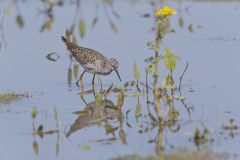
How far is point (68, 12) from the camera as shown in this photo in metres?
17.5

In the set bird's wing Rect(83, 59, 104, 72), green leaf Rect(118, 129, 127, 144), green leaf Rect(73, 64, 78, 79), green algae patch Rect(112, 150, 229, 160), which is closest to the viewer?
green algae patch Rect(112, 150, 229, 160)

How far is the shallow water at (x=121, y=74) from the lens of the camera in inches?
286

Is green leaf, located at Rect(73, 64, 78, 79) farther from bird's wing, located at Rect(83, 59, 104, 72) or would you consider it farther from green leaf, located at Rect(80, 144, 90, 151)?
green leaf, located at Rect(80, 144, 90, 151)

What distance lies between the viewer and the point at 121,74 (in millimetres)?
11047

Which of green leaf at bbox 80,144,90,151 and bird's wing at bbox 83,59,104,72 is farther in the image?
bird's wing at bbox 83,59,104,72

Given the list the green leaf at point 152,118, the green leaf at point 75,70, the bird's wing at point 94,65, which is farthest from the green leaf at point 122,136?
the green leaf at point 75,70

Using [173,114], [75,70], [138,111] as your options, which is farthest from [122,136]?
[75,70]

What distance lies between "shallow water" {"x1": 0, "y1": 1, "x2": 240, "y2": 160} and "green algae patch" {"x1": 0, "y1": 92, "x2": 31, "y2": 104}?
4.4 inches

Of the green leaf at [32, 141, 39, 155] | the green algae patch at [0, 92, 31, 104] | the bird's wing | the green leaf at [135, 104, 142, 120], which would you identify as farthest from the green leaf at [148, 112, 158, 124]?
the bird's wing

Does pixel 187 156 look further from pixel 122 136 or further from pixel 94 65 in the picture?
pixel 94 65

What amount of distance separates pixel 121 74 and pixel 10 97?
2133 millimetres

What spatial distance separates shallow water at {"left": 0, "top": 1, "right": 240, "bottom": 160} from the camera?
7.26 meters

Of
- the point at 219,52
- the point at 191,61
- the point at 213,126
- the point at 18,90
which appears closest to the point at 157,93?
the point at 213,126

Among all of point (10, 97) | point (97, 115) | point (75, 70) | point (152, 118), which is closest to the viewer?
point (152, 118)
